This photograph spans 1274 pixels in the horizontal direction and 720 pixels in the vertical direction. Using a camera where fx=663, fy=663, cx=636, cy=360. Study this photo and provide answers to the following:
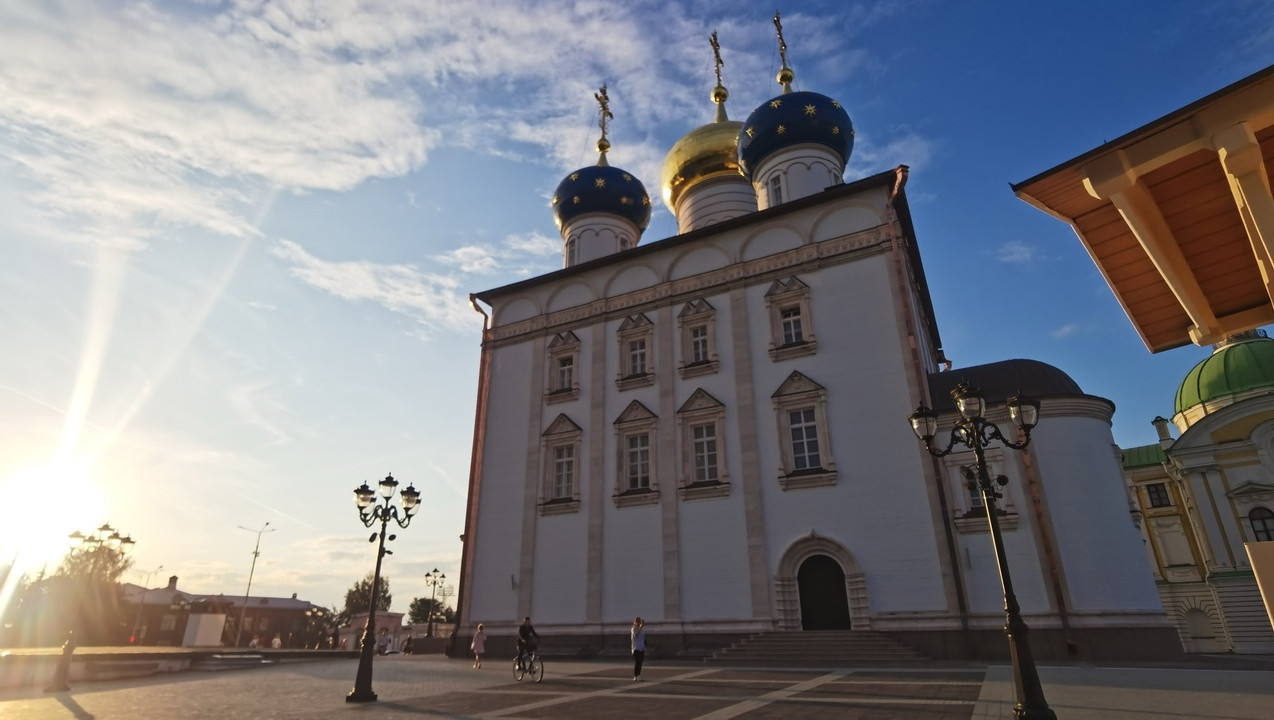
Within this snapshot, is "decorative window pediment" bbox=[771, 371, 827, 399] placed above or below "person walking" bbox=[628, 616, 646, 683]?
above

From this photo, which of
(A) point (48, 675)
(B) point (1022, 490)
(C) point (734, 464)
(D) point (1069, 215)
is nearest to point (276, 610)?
(A) point (48, 675)

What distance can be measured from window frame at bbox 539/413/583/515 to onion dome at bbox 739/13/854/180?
12.2m

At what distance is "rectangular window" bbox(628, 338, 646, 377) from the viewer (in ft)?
73.8

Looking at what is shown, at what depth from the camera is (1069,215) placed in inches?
172

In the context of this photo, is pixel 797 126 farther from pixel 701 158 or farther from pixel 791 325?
pixel 791 325

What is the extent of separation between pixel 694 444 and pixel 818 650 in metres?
6.68

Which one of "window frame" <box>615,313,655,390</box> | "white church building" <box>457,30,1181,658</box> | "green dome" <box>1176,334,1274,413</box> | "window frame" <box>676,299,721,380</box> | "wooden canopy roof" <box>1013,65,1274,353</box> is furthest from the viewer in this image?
"green dome" <box>1176,334,1274,413</box>

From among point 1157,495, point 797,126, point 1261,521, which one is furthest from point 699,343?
point 1157,495

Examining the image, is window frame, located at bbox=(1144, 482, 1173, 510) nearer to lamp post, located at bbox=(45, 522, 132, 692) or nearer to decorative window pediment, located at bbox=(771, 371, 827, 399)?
decorative window pediment, located at bbox=(771, 371, 827, 399)

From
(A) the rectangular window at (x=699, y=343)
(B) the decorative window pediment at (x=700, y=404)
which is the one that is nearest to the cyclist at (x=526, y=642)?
(B) the decorative window pediment at (x=700, y=404)

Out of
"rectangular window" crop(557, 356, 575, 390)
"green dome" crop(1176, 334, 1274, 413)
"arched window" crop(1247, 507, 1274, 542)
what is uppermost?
"green dome" crop(1176, 334, 1274, 413)

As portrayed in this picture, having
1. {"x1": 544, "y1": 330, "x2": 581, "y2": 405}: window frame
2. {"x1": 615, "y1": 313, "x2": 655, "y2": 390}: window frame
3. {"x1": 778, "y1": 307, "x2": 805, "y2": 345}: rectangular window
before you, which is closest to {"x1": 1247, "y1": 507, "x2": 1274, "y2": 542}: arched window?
{"x1": 778, "y1": 307, "x2": 805, "y2": 345}: rectangular window

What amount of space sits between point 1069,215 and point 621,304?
19440mm

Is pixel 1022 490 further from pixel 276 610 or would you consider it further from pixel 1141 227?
pixel 276 610
